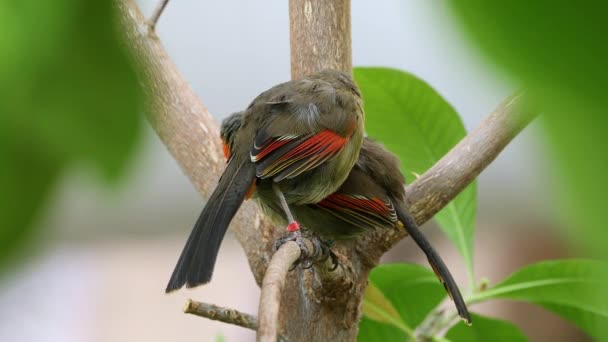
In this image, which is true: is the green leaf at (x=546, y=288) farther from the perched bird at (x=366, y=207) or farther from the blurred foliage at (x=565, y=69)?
the blurred foliage at (x=565, y=69)

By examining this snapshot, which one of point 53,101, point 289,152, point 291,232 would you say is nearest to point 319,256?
point 291,232

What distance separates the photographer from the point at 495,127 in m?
1.30

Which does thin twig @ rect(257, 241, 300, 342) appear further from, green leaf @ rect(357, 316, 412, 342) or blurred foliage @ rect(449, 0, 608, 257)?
blurred foliage @ rect(449, 0, 608, 257)

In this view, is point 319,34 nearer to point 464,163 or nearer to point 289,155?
point 289,155

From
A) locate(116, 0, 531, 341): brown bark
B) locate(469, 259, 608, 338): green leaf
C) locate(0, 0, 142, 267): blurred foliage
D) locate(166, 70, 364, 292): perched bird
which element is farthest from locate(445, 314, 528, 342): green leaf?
locate(0, 0, 142, 267): blurred foliage

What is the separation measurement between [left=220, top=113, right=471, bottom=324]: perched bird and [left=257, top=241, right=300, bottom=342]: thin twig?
0.86 feet

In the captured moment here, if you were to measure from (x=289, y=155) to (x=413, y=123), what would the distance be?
0.97 ft

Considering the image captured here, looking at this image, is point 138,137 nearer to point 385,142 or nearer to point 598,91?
point 598,91

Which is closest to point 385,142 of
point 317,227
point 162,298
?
point 317,227

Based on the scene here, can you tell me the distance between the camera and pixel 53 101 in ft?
0.38

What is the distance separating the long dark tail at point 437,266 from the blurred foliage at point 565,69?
123 cm

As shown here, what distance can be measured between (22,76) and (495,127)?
125cm

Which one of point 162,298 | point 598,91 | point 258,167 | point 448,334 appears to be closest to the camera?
point 598,91

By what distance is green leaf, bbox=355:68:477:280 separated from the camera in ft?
4.74
